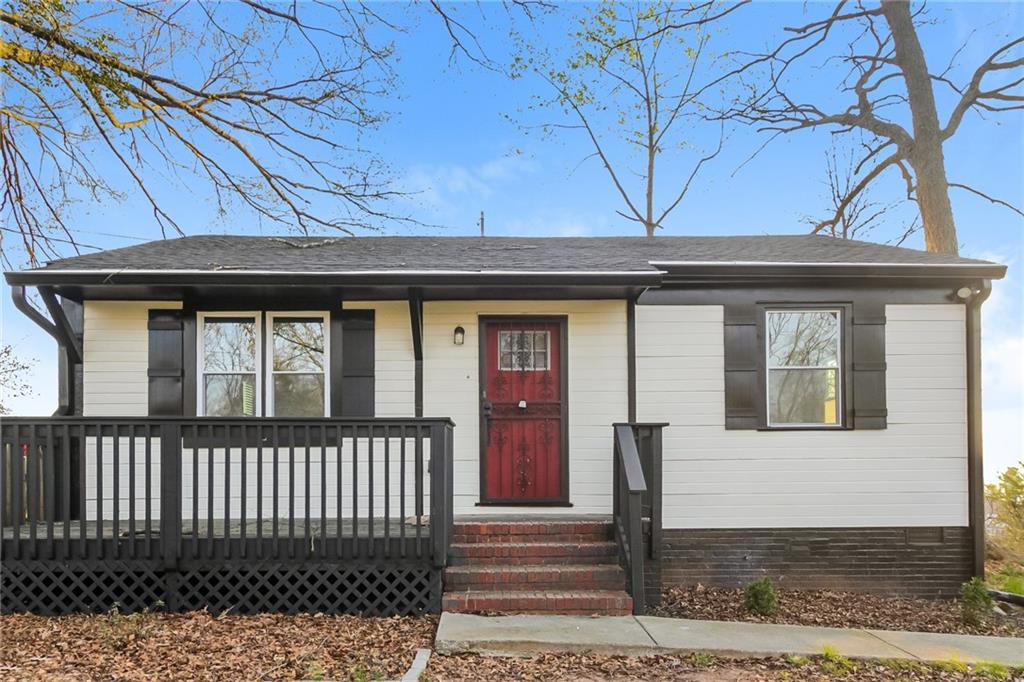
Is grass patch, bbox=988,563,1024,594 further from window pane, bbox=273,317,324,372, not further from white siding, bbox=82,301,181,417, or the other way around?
white siding, bbox=82,301,181,417

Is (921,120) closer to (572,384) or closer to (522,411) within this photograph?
(572,384)

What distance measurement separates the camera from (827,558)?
6.65m

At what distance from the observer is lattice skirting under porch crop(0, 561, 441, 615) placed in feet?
17.5

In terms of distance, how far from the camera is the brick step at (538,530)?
5.96 m

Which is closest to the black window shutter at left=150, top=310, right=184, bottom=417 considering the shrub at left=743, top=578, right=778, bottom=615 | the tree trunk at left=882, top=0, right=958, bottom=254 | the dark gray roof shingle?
the dark gray roof shingle

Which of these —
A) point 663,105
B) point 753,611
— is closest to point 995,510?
point 753,611

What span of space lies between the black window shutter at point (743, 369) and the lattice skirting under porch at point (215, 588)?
10.9 ft

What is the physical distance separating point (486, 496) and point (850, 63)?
35.6 ft

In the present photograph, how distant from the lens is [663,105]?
14.8 metres

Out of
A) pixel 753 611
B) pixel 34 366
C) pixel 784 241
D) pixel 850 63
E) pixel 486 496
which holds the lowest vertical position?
pixel 753 611

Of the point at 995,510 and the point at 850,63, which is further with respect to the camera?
the point at 850,63

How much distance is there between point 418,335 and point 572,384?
1.57 meters

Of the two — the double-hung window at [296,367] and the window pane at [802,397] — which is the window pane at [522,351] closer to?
the double-hung window at [296,367]

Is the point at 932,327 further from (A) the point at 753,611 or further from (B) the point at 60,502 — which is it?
(B) the point at 60,502
